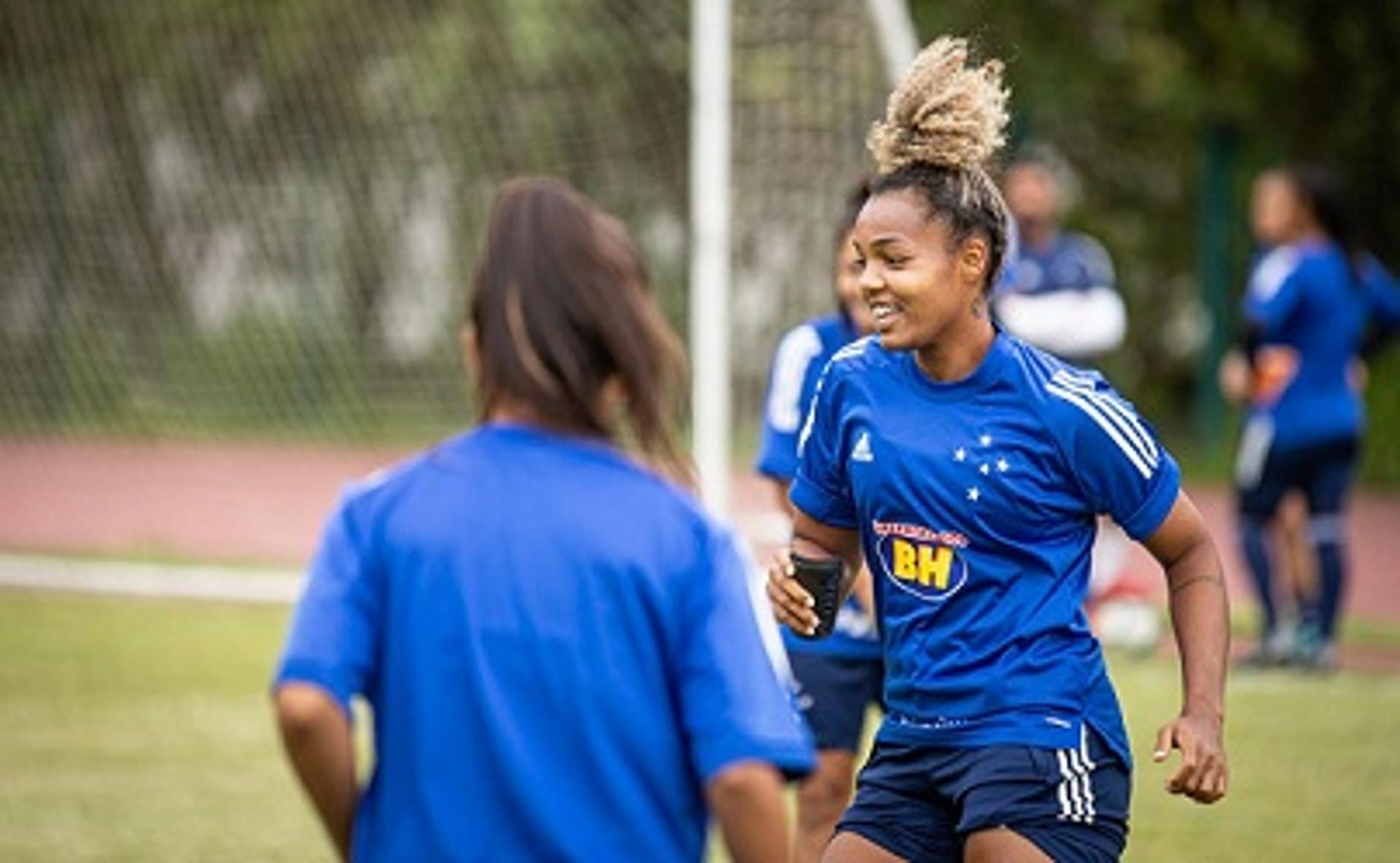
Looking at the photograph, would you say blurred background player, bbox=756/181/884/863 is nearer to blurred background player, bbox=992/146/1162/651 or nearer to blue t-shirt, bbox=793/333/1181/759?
blue t-shirt, bbox=793/333/1181/759

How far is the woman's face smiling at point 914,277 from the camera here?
470 cm

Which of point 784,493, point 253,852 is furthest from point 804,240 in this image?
point 784,493

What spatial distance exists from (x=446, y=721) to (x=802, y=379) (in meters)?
2.91

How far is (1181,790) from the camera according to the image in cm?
443

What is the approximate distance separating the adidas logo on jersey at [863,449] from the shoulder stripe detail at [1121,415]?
1.10 feet

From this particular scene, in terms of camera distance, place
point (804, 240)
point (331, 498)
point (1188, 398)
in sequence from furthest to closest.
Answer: point (1188, 398) < point (331, 498) < point (804, 240)

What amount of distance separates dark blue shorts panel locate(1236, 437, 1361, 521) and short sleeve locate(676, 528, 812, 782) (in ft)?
28.7

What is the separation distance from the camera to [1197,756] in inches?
174

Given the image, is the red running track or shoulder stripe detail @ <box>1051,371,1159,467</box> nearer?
shoulder stripe detail @ <box>1051,371,1159,467</box>

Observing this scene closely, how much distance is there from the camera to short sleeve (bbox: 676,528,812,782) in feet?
11.3

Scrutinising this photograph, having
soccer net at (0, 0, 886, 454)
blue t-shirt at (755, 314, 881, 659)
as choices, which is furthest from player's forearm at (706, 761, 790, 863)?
soccer net at (0, 0, 886, 454)

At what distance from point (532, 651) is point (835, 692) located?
2973mm

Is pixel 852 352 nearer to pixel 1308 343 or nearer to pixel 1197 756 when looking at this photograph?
pixel 1197 756

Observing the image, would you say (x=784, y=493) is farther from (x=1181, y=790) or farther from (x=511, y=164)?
(x=511, y=164)
